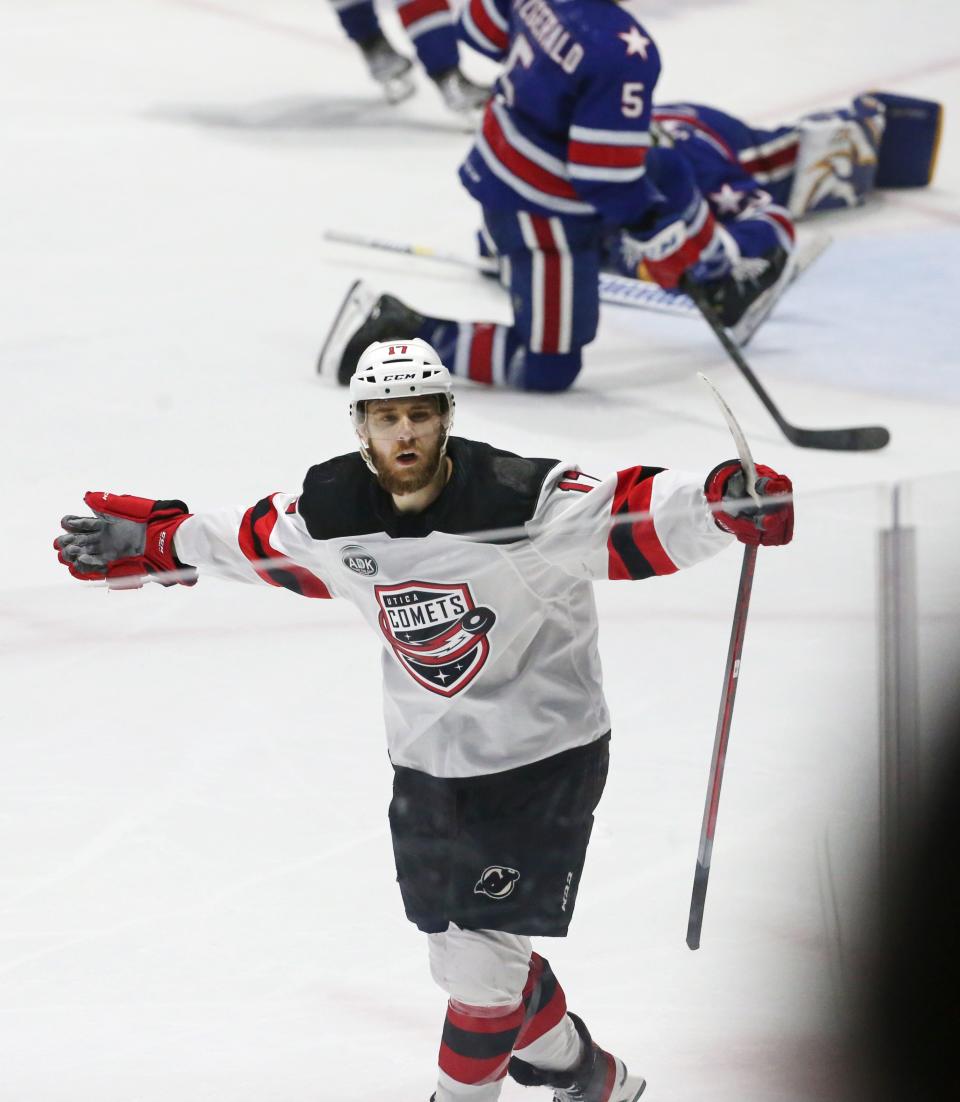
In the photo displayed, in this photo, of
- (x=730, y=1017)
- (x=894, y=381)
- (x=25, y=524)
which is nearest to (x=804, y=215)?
(x=894, y=381)

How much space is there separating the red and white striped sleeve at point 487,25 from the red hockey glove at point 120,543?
2277 millimetres

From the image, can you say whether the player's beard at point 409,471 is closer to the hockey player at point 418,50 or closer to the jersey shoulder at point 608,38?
the jersey shoulder at point 608,38

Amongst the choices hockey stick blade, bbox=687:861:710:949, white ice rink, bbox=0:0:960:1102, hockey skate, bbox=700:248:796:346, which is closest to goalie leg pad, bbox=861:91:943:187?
hockey skate, bbox=700:248:796:346

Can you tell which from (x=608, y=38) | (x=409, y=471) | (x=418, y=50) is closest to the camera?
(x=409, y=471)

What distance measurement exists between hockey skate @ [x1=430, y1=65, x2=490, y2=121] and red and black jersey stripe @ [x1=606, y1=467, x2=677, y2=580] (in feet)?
12.6

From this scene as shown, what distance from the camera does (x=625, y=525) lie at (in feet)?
4.66

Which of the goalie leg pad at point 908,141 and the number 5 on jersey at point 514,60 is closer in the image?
the number 5 on jersey at point 514,60

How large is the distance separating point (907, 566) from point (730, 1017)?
16.8 inches

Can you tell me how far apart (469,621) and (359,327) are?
2118 millimetres

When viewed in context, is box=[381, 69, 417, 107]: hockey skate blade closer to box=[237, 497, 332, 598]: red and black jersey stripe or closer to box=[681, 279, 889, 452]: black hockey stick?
box=[681, 279, 889, 452]: black hockey stick

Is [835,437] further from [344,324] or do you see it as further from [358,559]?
[358,559]

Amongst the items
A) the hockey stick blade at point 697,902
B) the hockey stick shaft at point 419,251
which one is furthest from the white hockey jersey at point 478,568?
the hockey stick shaft at point 419,251

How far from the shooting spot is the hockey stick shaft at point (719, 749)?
1548 millimetres

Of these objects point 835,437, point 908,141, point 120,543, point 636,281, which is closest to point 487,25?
point 636,281
